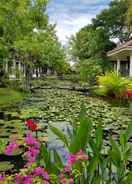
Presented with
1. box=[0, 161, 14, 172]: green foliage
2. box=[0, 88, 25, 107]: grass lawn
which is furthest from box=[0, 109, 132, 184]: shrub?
box=[0, 88, 25, 107]: grass lawn

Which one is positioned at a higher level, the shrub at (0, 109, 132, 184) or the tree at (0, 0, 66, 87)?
Result: the tree at (0, 0, 66, 87)


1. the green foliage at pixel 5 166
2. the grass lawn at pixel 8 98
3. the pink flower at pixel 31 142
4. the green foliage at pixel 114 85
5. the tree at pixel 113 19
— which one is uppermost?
the tree at pixel 113 19

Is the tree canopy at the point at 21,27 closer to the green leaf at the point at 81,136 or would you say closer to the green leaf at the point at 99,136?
the green leaf at the point at 99,136

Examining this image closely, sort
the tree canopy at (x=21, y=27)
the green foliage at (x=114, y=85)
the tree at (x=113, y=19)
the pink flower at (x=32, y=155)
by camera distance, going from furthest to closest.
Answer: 1. the tree at (x=113, y=19)
2. the tree canopy at (x=21, y=27)
3. the green foliage at (x=114, y=85)
4. the pink flower at (x=32, y=155)

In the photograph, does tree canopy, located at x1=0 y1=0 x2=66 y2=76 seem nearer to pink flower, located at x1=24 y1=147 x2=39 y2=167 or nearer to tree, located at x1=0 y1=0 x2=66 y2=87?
tree, located at x1=0 y1=0 x2=66 y2=87

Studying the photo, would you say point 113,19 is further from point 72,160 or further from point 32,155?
point 72,160

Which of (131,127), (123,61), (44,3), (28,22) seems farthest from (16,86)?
(131,127)

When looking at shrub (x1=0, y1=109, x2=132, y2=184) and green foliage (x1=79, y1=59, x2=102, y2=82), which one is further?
green foliage (x1=79, y1=59, x2=102, y2=82)

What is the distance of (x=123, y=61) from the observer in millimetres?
38469

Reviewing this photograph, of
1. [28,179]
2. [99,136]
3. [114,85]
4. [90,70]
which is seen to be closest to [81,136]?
[99,136]

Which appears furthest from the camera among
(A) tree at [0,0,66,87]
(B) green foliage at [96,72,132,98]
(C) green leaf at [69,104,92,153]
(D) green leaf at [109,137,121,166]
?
(A) tree at [0,0,66,87]

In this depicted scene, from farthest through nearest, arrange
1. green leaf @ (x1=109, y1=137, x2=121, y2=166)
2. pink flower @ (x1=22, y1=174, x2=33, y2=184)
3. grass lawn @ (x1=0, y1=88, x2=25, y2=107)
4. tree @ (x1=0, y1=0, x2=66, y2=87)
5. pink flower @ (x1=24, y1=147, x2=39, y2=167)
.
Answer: tree @ (x1=0, y1=0, x2=66, y2=87) → grass lawn @ (x1=0, y1=88, x2=25, y2=107) → green leaf @ (x1=109, y1=137, x2=121, y2=166) → pink flower @ (x1=24, y1=147, x2=39, y2=167) → pink flower @ (x1=22, y1=174, x2=33, y2=184)

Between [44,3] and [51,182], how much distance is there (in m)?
27.8

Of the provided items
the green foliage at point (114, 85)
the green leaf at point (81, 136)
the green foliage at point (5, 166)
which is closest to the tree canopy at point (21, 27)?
the green foliage at point (114, 85)
